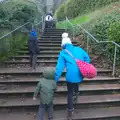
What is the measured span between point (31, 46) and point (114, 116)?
157 inches

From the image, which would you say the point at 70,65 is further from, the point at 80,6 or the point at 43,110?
the point at 80,6

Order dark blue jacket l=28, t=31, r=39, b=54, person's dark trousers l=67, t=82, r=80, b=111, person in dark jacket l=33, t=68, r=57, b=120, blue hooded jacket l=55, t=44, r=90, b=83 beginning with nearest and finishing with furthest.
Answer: person in dark jacket l=33, t=68, r=57, b=120 < blue hooded jacket l=55, t=44, r=90, b=83 < person's dark trousers l=67, t=82, r=80, b=111 < dark blue jacket l=28, t=31, r=39, b=54

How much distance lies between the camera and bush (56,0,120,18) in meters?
21.1

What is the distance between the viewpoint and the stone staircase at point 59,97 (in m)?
7.04

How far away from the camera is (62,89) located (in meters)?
8.05

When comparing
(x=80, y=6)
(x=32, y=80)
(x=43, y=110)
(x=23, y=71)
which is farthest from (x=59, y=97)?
(x=80, y=6)

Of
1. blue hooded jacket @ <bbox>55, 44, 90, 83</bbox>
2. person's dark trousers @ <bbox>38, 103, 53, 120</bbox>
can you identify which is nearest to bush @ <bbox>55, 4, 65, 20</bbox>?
blue hooded jacket @ <bbox>55, 44, 90, 83</bbox>

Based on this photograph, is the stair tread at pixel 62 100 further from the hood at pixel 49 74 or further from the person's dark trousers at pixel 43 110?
the hood at pixel 49 74

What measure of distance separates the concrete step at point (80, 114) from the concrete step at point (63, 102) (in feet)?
0.45

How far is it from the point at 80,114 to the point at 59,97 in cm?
97

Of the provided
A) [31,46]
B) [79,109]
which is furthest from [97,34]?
[79,109]

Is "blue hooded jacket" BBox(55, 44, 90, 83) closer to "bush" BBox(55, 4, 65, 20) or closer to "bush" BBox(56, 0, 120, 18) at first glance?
"bush" BBox(56, 0, 120, 18)

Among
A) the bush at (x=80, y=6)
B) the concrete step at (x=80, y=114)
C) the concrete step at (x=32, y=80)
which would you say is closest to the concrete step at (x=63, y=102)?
the concrete step at (x=80, y=114)

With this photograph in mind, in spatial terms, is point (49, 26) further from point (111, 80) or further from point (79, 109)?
point (79, 109)
